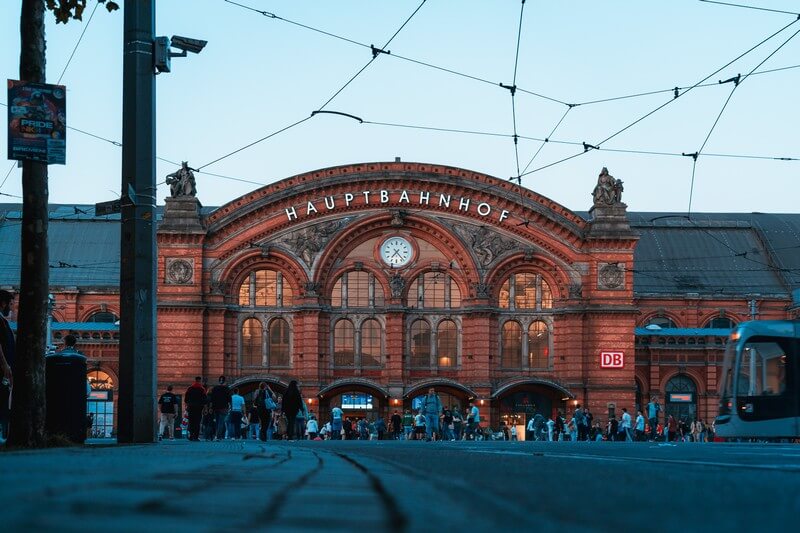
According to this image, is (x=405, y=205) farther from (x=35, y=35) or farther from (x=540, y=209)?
(x=35, y=35)

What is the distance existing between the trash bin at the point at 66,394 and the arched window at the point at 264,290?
41041 mm

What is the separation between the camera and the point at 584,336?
188 ft

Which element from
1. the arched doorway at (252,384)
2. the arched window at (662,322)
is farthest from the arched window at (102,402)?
the arched window at (662,322)

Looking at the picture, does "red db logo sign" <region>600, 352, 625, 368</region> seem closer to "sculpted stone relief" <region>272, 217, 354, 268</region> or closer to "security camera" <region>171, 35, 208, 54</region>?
"sculpted stone relief" <region>272, 217, 354, 268</region>

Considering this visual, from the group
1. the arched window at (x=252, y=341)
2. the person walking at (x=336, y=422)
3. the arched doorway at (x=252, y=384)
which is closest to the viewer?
the person walking at (x=336, y=422)

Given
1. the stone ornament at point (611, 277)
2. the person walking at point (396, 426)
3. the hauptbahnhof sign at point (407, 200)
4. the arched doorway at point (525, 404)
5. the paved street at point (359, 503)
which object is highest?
the hauptbahnhof sign at point (407, 200)

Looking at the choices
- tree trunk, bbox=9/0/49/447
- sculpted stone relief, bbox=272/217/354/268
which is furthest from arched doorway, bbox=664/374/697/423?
tree trunk, bbox=9/0/49/447

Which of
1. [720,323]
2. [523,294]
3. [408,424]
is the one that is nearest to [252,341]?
[408,424]

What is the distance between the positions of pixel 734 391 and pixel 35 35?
23.1 m

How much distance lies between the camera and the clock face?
57.1 meters

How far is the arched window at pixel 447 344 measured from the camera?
57.8 m

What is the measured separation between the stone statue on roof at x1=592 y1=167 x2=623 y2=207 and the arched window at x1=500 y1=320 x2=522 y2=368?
21.8ft

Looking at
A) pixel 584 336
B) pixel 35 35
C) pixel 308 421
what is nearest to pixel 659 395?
pixel 584 336

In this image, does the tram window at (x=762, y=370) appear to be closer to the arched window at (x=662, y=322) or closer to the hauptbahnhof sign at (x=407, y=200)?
the hauptbahnhof sign at (x=407, y=200)
